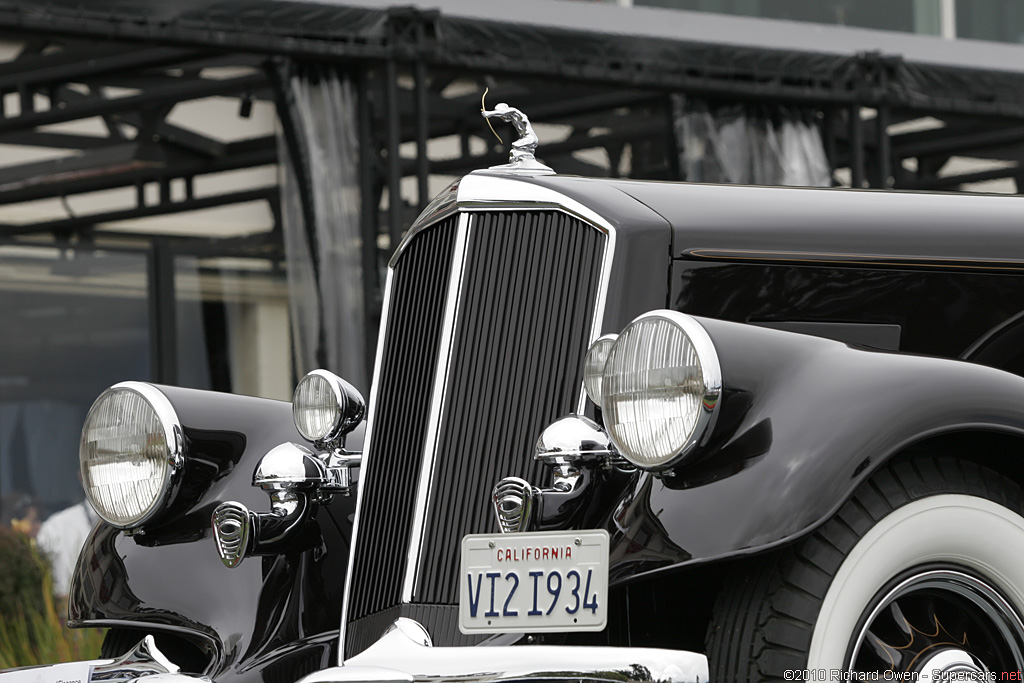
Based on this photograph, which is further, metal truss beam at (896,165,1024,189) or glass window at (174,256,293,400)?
metal truss beam at (896,165,1024,189)

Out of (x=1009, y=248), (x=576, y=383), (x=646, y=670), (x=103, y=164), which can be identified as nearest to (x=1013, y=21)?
(x=103, y=164)

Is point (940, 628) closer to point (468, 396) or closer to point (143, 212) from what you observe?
point (468, 396)

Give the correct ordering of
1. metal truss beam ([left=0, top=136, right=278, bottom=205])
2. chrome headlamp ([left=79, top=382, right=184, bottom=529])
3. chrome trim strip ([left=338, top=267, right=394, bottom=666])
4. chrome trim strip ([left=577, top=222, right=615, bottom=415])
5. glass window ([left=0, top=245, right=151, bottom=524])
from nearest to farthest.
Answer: chrome trim strip ([left=577, top=222, right=615, bottom=415]) < chrome trim strip ([left=338, top=267, right=394, bottom=666]) < chrome headlamp ([left=79, top=382, right=184, bottom=529]) < glass window ([left=0, top=245, right=151, bottom=524]) < metal truss beam ([left=0, top=136, right=278, bottom=205])

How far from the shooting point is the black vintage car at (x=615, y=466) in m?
2.09

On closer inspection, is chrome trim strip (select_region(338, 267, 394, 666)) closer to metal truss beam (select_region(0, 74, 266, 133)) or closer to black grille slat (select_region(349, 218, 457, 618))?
black grille slat (select_region(349, 218, 457, 618))

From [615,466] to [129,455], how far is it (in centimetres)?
120

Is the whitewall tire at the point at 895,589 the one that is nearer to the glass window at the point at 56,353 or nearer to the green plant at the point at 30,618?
the green plant at the point at 30,618

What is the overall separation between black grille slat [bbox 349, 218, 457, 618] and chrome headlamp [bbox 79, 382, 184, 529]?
49 centimetres

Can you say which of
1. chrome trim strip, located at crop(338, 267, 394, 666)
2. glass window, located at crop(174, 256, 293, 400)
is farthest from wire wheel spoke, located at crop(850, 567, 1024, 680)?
glass window, located at crop(174, 256, 293, 400)

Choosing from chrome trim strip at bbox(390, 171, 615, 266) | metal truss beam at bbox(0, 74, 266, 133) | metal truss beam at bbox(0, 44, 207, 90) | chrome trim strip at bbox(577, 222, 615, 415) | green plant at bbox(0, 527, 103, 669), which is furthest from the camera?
metal truss beam at bbox(0, 74, 266, 133)

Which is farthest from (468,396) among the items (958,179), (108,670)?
(958,179)

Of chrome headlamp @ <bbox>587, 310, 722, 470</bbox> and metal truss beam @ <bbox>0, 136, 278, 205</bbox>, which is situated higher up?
metal truss beam @ <bbox>0, 136, 278, 205</bbox>

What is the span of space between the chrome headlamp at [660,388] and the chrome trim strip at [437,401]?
538 mm

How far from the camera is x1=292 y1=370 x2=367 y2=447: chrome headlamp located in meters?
3.12
